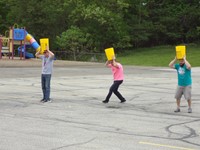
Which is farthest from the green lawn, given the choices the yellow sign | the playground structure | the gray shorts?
the gray shorts

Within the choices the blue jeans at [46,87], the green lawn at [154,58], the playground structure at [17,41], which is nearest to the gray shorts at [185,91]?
the blue jeans at [46,87]

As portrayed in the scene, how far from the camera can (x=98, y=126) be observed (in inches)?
346

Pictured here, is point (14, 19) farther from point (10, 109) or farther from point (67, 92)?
point (10, 109)

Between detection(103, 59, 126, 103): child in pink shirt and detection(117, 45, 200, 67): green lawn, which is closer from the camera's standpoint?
detection(103, 59, 126, 103): child in pink shirt

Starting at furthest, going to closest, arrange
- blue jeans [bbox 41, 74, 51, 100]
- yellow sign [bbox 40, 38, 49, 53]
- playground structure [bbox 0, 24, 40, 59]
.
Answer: playground structure [bbox 0, 24, 40, 59], yellow sign [bbox 40, 38, 49, 53], blue jeans [bbox 41, 74, 51, 100]

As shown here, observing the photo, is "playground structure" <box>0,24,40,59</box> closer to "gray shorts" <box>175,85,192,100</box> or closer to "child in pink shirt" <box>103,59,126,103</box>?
"child in pink shirt" <box>103,59,126,103</box>

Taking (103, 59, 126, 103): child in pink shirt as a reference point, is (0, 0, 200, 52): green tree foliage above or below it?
above

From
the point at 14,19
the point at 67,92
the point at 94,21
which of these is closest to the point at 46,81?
the point at 67,92

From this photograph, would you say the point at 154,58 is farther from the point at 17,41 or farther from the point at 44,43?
the point at 44,43

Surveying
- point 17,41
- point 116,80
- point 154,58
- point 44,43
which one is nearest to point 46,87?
point 44,43

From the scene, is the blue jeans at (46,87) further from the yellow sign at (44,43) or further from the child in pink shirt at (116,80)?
the child in pink shirt at (116,80)

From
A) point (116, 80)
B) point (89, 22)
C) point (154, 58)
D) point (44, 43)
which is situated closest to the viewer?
point (44, 43)

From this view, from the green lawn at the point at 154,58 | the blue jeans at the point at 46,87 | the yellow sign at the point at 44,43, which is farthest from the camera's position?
the green lawn at the point at 154,58

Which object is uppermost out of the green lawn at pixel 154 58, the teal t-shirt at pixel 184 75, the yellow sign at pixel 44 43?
the yellow sign at pixel 44 43
